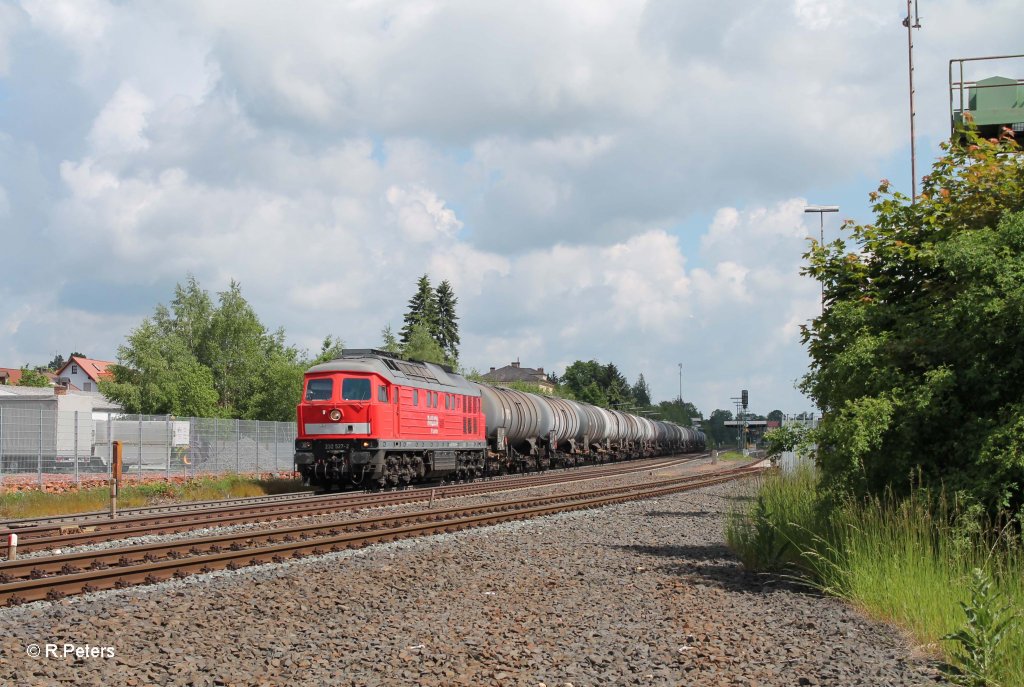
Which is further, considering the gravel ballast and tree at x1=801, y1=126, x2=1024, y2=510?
tree at x1=801, y1=126, x2=1024, y2=510

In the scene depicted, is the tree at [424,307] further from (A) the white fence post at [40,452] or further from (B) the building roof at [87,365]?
(A) the white fence post at [40,452]

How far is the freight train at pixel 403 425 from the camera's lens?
81.6 feet

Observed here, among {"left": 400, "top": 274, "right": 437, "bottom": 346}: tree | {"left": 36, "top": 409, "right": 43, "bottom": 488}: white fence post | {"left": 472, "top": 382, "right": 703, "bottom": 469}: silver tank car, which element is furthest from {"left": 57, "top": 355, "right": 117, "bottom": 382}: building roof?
{"left": 36, "top": 409, "right": 43, "bottom": 488}: white fence post

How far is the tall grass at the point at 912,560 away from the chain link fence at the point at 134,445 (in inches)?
945

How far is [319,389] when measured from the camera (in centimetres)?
2575

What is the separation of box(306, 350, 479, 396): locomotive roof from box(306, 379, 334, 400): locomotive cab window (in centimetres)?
32

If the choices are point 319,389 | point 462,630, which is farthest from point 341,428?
point 462,630

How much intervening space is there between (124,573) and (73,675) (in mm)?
4310

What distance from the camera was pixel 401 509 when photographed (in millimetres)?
20703

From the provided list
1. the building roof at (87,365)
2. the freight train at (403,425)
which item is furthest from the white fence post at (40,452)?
the building roof at (87,365)

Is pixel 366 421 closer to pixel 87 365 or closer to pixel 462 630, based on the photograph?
pixel 462 630

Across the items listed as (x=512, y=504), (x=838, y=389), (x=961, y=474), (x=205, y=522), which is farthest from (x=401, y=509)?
(x=961, y=474)

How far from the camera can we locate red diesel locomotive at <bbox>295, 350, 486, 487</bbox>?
2477 centimetres

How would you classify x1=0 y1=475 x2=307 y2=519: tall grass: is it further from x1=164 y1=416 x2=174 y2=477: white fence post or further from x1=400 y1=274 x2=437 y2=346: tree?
x1=400 y1=274 x2=437 y2=346: tree
